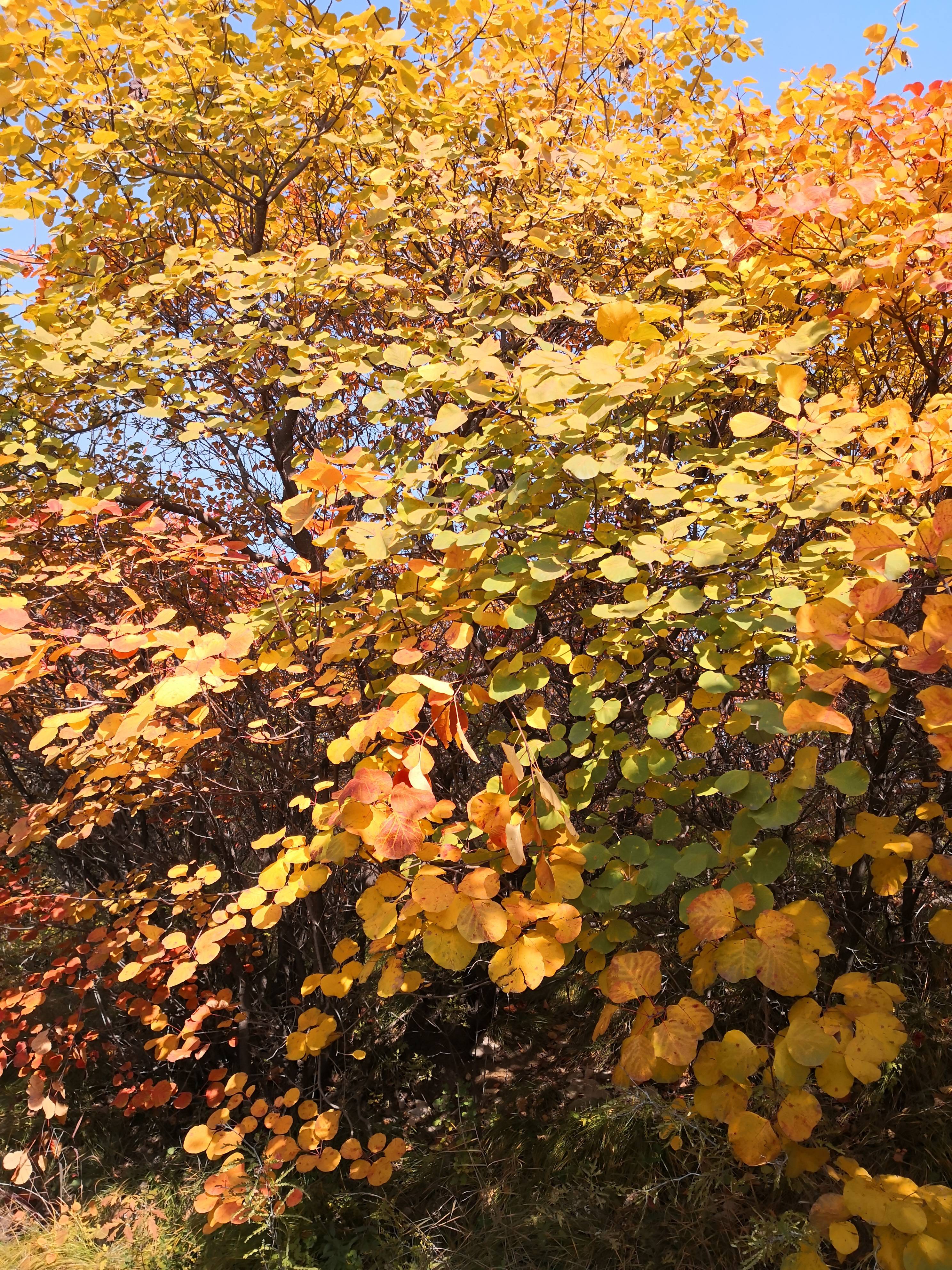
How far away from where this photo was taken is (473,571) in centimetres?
187

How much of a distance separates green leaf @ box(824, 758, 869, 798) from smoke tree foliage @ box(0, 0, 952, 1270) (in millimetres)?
A: 10

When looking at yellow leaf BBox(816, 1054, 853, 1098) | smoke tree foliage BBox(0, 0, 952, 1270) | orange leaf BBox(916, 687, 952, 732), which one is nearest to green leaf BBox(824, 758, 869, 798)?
smoke tree foliage BBox(0, 0, 952, 1270)

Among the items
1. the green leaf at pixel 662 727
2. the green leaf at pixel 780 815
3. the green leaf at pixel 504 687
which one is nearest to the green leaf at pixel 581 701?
the green leaf at pixel 504 687

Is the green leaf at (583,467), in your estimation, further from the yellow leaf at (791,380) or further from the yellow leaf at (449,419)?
the yellow leaf at (791,380)

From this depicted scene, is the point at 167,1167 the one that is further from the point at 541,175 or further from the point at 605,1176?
the point at 541,175

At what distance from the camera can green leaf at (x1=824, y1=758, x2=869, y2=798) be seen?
1.28 m

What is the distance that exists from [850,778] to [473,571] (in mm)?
964

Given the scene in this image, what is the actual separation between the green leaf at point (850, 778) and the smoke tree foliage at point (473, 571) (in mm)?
10

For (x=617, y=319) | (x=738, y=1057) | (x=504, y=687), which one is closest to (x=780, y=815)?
(x=738, y=1057)

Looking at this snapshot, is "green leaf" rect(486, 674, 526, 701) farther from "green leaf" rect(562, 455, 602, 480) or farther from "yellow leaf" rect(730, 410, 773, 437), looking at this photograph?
"yellow leaf" rect(730, 410, 773, 437)

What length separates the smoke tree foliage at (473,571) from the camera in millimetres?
1333

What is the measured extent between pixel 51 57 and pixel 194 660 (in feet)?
9.20

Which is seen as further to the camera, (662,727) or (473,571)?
(473,571)

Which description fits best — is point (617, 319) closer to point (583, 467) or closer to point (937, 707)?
point (583, 467)
